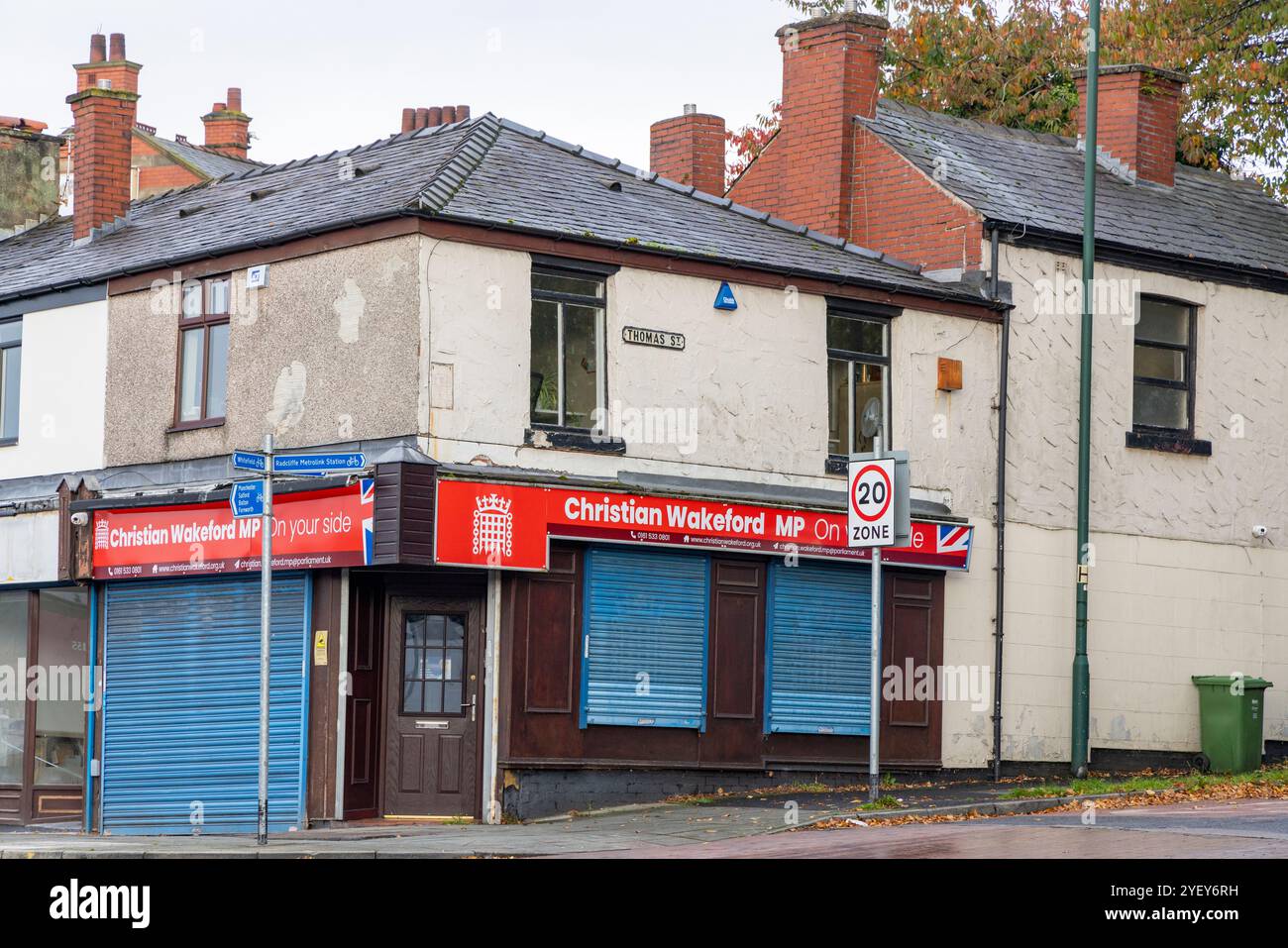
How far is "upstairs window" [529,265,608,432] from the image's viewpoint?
20391 millimetres

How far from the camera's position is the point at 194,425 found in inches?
857

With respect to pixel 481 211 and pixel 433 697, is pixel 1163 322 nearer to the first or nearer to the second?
pixel 481 211

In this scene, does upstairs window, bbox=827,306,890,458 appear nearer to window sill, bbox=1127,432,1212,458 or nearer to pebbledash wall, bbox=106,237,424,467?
window sill, bbox=1127,432,1212,458

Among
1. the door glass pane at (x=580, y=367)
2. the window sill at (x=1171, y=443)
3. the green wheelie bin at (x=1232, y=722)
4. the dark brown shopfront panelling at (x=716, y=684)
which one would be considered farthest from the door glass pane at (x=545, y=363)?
the green wheelie bin at (x=1232, y=722)

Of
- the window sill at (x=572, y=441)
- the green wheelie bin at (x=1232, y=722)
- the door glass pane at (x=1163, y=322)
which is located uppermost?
the door glass pane at (x=1163, y=322)

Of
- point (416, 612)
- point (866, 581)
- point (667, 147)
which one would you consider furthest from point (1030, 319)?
point (416, 612)

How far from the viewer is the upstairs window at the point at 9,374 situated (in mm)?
24438

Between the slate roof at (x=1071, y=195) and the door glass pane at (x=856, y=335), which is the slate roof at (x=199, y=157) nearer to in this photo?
the slate roof at (x=1071, y=195)

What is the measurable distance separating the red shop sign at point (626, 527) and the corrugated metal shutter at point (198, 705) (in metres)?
2.10

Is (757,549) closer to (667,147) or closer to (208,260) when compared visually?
(208,260)

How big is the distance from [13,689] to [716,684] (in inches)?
346
